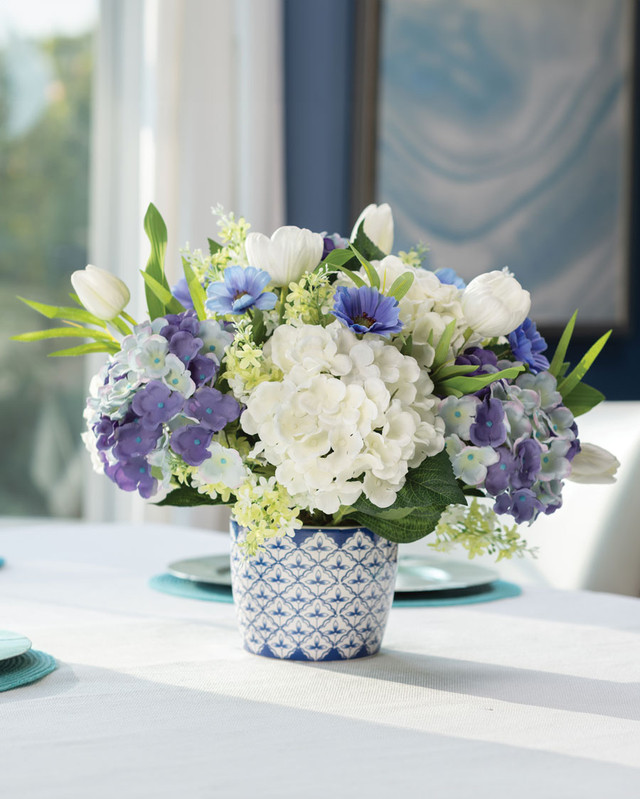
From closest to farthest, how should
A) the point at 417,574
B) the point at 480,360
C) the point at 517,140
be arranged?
the point at 480,360
the point at 417,574
the point at 517,140

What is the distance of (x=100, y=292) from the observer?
903 millimetres

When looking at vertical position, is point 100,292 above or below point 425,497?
above

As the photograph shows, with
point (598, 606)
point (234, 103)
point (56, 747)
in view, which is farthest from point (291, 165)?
point (56, 747)

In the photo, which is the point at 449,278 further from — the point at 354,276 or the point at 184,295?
the point at 184,295

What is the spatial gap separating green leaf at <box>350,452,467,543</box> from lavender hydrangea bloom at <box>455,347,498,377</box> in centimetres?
8

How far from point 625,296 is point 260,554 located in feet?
8.85

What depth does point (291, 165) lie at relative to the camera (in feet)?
9.88

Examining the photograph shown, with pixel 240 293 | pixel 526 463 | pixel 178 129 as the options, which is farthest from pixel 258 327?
pixel 178 129

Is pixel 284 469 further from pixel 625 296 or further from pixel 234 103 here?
pixel 625 296

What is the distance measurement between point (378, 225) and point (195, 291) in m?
0.20

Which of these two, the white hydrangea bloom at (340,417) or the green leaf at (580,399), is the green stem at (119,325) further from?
the green leaf at (580,399)

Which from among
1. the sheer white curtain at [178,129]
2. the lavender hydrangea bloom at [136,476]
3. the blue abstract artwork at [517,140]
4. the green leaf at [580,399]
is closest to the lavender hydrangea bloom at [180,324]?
the lavender hydrangea bloom at [136,476]

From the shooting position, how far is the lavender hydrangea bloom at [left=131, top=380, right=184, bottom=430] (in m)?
0.82

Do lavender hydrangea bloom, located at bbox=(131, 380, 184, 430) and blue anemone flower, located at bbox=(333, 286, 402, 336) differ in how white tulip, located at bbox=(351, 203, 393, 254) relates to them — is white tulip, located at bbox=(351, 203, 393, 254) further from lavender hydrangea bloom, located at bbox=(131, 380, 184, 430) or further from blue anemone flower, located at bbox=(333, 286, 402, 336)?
lavender hydrangea bloom, located at bbox=(131, 380, 184, 430)
